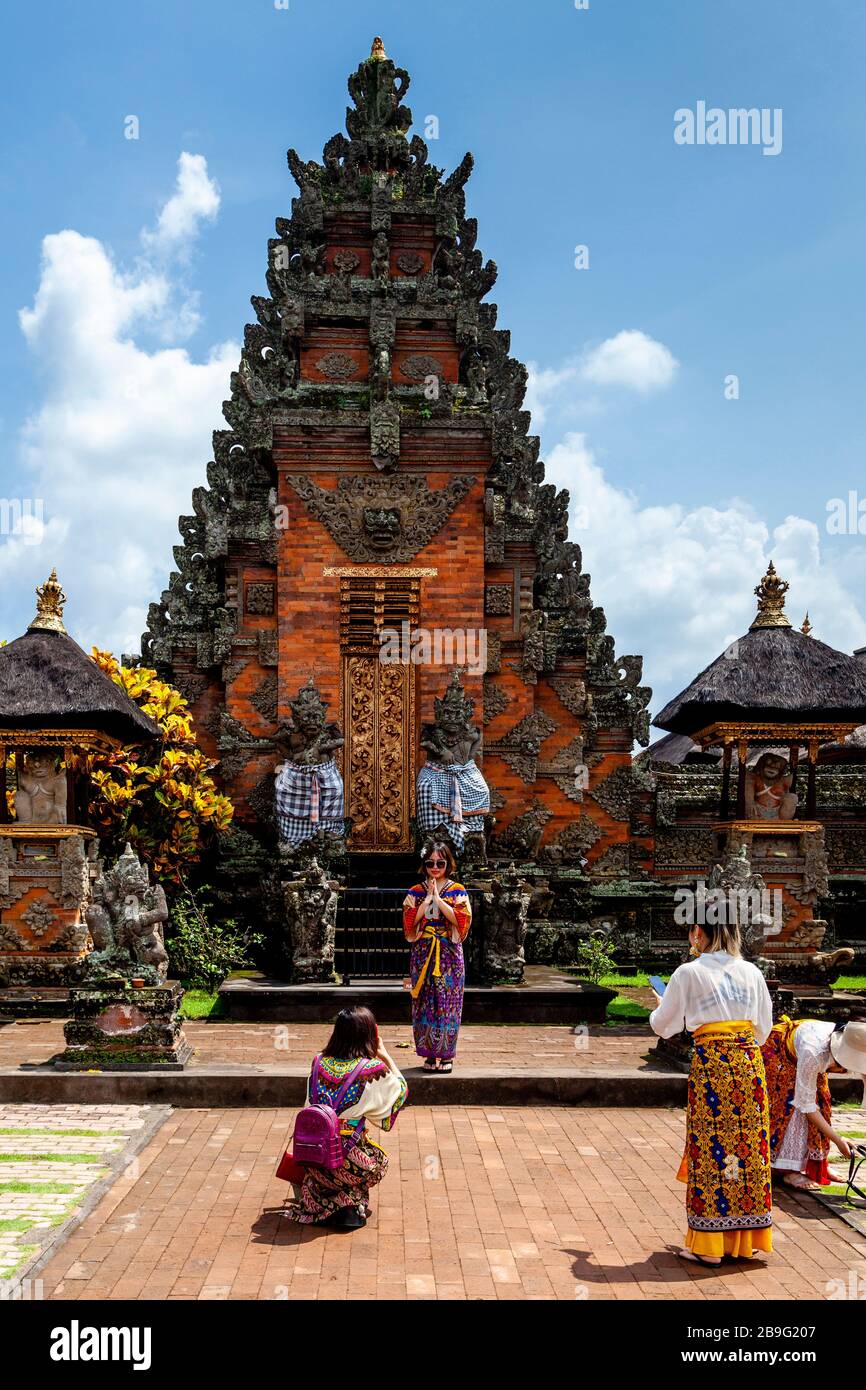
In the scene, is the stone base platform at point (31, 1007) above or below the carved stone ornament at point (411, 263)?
below

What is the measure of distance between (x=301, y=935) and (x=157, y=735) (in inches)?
125

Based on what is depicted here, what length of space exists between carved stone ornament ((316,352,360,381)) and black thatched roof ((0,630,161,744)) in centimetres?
607

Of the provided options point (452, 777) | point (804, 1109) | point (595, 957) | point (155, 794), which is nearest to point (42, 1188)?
point (804, 1109)

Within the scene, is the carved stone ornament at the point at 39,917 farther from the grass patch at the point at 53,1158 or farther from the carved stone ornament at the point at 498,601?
the carved stone ornament at the point at 498,601

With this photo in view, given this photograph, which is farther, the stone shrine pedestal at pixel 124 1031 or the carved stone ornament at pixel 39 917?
the carved stone ornament at pixel 39 917

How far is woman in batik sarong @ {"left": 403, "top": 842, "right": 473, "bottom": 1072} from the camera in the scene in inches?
389

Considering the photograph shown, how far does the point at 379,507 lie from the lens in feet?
57.1

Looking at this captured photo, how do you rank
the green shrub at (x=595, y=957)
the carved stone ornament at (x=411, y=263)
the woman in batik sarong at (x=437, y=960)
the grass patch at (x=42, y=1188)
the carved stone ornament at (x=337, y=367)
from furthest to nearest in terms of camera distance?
the carved stone ornament at (x=411, y=263)
the carved stone ornament at (x=337, y=367)
the green shrub at (x=595, y=957)
the woman in batik sarong at (x=437, y=960)
the grass patch at (x=42, y=1188)

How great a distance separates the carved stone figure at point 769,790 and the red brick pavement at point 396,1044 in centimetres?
318

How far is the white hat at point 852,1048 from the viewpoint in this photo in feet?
23.4

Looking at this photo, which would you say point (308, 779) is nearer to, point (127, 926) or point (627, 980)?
point (627, 980)

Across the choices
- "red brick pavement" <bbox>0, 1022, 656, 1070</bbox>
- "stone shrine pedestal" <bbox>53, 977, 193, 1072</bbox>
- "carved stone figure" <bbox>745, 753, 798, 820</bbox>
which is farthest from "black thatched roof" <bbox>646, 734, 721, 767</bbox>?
"stone shrine pedestal" <bbox>53, 977, 193, 1072</bbox>

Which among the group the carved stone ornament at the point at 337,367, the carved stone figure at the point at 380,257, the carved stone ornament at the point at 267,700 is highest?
the carved stone figure at the point at 380,257

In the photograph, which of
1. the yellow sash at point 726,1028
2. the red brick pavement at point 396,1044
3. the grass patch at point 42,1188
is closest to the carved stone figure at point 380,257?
the red brick pavement at point 396,1044
